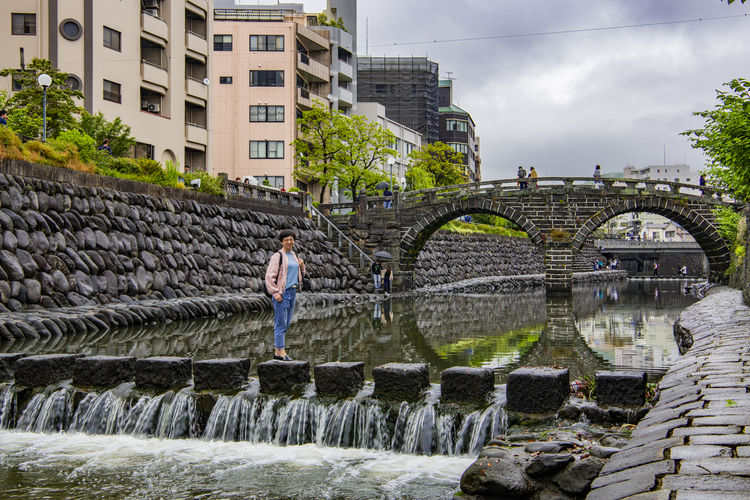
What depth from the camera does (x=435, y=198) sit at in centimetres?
4081

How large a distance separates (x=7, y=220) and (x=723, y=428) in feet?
53.8

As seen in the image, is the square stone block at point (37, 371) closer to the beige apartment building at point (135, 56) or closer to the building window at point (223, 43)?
the beige apartment building at point (135, 56)

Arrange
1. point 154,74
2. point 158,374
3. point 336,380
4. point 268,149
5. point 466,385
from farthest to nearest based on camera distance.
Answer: point 268,149, point 154,74, point 158,374, point 336,380, point 466,385

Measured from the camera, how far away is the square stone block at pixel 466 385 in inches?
312

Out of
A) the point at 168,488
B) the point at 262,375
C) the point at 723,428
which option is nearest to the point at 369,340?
the point at 262,375

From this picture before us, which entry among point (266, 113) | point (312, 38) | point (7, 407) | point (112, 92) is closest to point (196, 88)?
point (112, 92)

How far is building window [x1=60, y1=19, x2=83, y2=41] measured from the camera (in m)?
33.0

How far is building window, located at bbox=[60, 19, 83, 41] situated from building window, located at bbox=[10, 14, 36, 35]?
1188mm

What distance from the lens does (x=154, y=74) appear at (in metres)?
37.4

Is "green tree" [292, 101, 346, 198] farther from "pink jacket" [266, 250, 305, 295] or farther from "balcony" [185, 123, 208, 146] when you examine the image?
"pink jacket" [266, 250, 305, 295]

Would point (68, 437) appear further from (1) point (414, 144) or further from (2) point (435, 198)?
(1) point (414, 144)

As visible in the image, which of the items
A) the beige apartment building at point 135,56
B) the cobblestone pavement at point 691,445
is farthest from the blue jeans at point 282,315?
the beige apartment building at point 135,56

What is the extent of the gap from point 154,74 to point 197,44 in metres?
4.74

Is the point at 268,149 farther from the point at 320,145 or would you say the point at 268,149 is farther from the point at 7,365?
the point at 7,365
